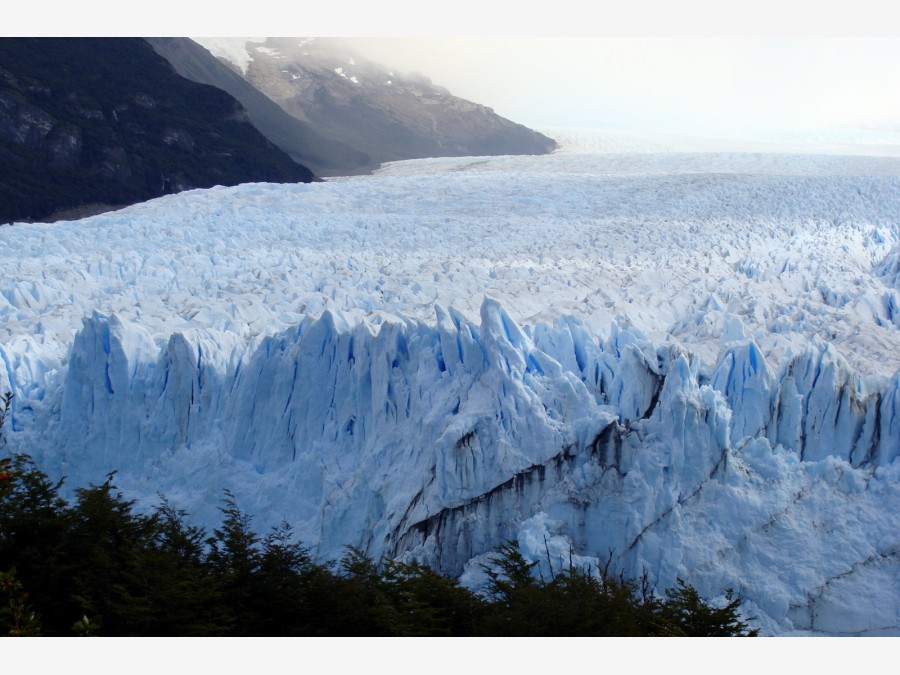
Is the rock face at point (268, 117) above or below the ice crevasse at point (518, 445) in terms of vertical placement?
above

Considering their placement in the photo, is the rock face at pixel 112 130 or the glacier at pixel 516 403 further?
the rock face at pixel 112 130

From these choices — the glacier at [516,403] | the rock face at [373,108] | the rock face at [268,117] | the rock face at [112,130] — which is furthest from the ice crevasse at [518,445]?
the rock face at [373,108]

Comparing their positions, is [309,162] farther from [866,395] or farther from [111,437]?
[866,395]

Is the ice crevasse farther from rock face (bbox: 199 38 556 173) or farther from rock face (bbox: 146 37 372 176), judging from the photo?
rock face (bbox: 199 38 556 173)

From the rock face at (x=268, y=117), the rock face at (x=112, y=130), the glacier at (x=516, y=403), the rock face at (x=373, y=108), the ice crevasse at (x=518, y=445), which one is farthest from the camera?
the rock face at (x=373, y=108)

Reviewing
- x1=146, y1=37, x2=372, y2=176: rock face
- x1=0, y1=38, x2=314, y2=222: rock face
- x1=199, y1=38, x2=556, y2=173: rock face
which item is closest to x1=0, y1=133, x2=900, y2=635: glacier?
x1=0, y1=38, x2=314, y2=222: rock face

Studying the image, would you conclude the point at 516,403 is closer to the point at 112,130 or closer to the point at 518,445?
the point at 518,445

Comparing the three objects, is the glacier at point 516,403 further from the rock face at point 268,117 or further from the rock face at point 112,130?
the rock face at point 268,117
